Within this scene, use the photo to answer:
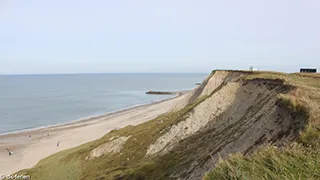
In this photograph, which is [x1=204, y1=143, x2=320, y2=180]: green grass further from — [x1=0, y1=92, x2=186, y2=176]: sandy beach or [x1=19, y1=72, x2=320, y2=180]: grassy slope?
[x1=0, y1=92, x2=186, y2=176]: sandy beach

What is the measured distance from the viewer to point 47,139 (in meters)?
57.1

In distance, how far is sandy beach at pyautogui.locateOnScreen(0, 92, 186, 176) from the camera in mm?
44419

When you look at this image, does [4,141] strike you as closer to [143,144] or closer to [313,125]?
[143,144]

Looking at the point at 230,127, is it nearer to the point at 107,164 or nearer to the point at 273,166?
the point at 107,164

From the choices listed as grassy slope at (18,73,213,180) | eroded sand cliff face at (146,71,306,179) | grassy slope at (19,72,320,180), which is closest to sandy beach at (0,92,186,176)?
grassy slope at (18,73,213,180)

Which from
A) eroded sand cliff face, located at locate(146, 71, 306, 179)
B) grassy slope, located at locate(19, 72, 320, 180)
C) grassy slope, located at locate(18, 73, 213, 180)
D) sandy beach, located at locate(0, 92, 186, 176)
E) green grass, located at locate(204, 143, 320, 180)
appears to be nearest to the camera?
green grass, located at locate(204, 143, 320, 180)

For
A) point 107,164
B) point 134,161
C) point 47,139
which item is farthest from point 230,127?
point 47,139

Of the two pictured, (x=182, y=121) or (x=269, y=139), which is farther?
(x=182, y=121)

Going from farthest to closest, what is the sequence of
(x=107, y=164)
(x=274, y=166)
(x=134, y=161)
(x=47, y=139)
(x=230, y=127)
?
(x=47, y=139) < (x=107, y=164) < (x=134, y=161) < (x=230, y=127) < (x=274, y=166)

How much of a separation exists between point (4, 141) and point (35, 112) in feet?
115

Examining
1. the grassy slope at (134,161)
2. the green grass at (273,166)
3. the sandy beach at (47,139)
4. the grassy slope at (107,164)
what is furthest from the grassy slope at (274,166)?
the sandy beach at (47,139)

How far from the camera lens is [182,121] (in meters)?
28.7

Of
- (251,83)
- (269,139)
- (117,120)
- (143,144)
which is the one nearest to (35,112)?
(117,120)

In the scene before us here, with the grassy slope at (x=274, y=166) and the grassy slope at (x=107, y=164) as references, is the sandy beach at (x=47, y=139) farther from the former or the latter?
the grassy slope at (x=274, y=166)
